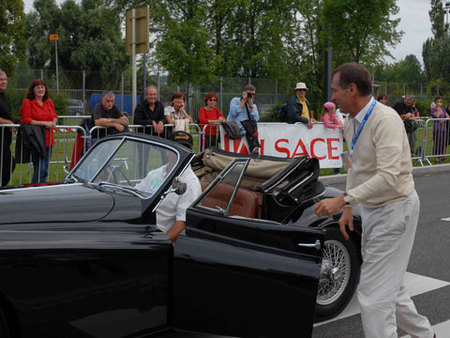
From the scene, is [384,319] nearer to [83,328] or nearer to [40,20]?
Answer: [83,328]

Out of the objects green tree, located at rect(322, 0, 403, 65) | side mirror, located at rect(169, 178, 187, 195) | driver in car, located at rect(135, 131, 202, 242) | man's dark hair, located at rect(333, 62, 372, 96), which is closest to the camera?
man's dark hair, located at rect(333, 62, 372, 96)

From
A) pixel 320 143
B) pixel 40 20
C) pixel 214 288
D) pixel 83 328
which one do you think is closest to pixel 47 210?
pixel 83 328

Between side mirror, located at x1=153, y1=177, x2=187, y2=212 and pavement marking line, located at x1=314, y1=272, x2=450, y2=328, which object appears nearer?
side mirror, located at x1=153, y1=177, x2=187, y2=212

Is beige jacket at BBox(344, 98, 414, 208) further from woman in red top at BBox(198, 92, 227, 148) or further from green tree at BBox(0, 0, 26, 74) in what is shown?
green tree at BBox(0, 0, 26, 74)

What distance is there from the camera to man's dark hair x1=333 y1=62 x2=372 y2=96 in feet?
10.5

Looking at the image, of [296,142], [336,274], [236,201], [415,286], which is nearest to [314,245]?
[236,201]

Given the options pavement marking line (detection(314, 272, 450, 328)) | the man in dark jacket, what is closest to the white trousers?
pavement marking line (detection(314, 272, 450, 328))

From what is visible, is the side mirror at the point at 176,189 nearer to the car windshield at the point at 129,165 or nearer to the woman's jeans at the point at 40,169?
the car windshield at the point at 129,165

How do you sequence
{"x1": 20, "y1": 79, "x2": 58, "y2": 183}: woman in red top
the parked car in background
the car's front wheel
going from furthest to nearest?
the parked car in background, {"x1": 20, "y1": 79, "x2": 58, "y2": 183}: woman in red top, the car's front wheel

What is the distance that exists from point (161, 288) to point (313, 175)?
181cm

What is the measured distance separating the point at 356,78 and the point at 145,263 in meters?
1.62

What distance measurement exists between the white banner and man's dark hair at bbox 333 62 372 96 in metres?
7.19

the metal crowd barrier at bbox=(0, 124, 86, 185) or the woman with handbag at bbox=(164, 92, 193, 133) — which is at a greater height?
the woman with handbag at bbox=(164, 92, 193, 133)

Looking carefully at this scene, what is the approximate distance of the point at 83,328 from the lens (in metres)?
3.00
